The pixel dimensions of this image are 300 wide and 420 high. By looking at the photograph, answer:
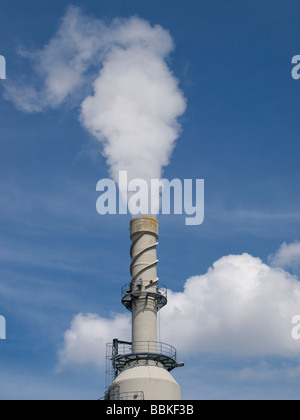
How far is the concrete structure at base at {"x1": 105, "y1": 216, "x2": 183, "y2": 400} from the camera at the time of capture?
167ft

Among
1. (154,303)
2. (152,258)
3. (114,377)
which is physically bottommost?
(114,377)

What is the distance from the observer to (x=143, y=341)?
179ft

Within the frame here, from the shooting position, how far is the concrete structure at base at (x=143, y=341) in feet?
167

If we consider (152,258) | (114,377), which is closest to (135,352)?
(114,377)

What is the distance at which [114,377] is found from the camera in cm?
5628
